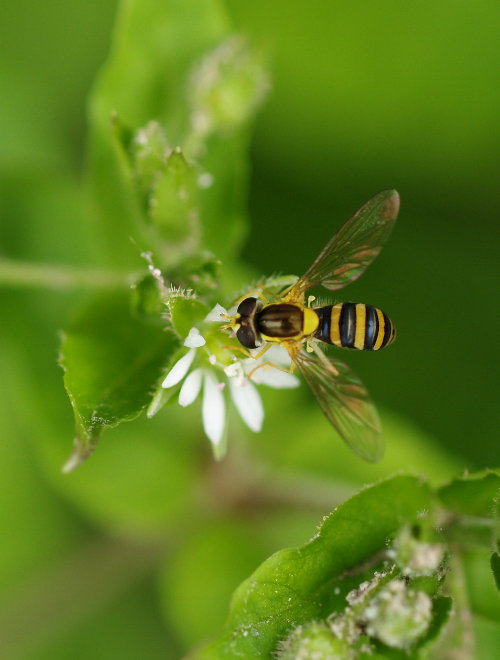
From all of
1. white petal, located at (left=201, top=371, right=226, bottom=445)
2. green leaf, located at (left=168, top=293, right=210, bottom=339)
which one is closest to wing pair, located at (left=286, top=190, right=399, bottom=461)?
white petal, located at (left=201, top=371, right=226, bottom=445)

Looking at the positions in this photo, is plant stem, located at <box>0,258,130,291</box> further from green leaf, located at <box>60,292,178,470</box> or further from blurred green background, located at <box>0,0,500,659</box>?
blurred green background, located at <box>0,0,500,659</box>

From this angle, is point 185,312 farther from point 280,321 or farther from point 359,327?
point 359,327

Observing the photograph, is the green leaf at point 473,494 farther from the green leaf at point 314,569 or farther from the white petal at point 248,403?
the white petal at point 248,403

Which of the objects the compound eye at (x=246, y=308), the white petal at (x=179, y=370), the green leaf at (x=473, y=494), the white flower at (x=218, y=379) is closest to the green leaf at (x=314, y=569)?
the green leaf at (x=473, y=494)

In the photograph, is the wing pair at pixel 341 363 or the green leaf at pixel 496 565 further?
the wing pair at pixel 341 363

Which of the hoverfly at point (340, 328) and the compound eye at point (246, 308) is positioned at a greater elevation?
the compound eye at point (246, 308)

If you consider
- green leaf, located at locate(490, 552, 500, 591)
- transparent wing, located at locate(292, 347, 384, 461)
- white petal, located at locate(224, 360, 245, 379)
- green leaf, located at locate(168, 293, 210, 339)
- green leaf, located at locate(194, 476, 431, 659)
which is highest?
green leaf, located at locate(168, 293, 210, 339)
